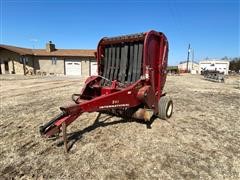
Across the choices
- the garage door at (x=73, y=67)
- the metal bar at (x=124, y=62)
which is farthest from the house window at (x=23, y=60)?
the metal bar at (x=124, y=62)

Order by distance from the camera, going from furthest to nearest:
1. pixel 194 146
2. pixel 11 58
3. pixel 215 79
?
pixel 11 58, pixel 215 79, pixel 194 146

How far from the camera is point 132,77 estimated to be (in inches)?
220

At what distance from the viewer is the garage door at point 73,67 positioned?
31.1m

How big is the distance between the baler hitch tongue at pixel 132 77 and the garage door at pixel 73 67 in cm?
2552

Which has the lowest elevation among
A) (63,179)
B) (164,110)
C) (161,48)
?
(63,179)

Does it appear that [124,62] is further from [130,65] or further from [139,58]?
[139,58]

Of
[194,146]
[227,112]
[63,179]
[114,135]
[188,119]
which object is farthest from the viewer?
[227,112]

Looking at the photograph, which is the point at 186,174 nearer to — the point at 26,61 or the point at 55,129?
the point at 55,129

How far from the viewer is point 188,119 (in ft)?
20.6

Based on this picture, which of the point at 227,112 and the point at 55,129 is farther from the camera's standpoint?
the point at 227,112

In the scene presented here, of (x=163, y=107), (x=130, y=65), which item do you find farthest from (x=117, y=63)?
(x=163, y=107)

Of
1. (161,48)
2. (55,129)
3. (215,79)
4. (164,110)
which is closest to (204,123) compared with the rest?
(164,110)

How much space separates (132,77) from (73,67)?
2675cm

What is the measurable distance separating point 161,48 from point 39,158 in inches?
169
